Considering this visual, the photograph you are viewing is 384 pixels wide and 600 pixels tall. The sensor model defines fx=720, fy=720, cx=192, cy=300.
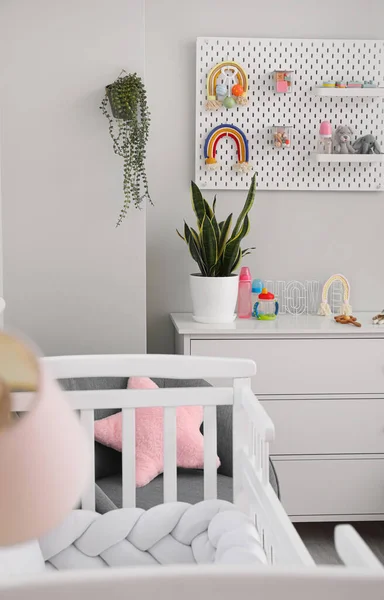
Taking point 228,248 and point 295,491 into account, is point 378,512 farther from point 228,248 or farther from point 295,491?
point 228,248

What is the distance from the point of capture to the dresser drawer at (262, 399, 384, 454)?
9.34ft

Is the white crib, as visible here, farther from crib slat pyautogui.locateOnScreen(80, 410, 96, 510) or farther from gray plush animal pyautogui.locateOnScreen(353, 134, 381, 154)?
gray plush animal pyautogui.locateOnScreen(353, 134, 381, 154)

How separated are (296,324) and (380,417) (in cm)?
50

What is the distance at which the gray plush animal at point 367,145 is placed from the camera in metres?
3.19

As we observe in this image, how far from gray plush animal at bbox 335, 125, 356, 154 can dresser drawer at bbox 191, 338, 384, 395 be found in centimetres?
89

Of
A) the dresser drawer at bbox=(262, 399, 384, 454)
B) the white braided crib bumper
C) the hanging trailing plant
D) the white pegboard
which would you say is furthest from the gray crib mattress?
the white pegboard

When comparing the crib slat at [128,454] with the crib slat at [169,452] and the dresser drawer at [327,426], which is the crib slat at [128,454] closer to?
the crib slat at [169,452]

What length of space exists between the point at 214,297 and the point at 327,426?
2.24ft

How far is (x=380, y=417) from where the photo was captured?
2883 mm

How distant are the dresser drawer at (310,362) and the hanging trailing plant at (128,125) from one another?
65cm

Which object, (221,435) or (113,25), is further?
(113,25)

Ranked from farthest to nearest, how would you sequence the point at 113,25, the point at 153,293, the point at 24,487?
the point at 153,293 < the point at 113,25 < the point at 24,487

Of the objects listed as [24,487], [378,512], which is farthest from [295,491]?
[24,487]

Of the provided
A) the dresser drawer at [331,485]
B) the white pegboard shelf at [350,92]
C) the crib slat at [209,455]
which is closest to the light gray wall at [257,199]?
the white pegboard shelf at [350,92]
